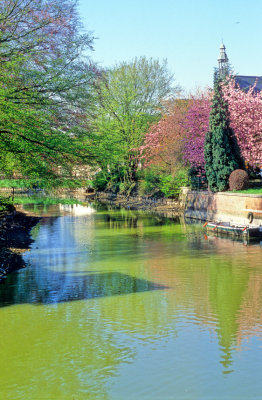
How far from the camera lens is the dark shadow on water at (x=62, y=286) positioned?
16219 mm

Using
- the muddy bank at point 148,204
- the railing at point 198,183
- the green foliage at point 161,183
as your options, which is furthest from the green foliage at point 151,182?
the railing at point 198,183

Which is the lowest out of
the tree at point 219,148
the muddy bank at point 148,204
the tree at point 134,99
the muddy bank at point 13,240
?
the muddy bank at point 13,240

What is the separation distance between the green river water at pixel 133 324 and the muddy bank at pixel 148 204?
63.2 ft

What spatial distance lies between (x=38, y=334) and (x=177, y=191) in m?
33.6

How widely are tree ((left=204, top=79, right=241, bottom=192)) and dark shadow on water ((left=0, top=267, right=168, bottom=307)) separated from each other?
1919cm

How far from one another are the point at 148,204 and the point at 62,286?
3147cm

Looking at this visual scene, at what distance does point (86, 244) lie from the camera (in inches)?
1056

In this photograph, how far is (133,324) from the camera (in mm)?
13688

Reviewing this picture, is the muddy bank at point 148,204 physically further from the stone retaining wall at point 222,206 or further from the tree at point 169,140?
the tree at point 169,140

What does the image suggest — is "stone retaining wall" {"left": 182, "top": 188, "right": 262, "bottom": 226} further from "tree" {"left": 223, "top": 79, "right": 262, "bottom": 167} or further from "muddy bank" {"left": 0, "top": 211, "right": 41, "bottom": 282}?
"muddy bank" {"left": 0, "top": 211, "right": 41, "bottom": 282}

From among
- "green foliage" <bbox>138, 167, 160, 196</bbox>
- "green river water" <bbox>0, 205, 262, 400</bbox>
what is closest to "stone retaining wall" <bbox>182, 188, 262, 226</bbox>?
"green foliage" <bbox>138, 167, 160, 196</bbox>

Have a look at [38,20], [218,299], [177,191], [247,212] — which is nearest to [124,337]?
[218,299]

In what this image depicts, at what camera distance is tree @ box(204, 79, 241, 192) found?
36812 mm

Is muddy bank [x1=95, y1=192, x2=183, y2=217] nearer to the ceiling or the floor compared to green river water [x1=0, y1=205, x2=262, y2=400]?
nearer to the ceiling
